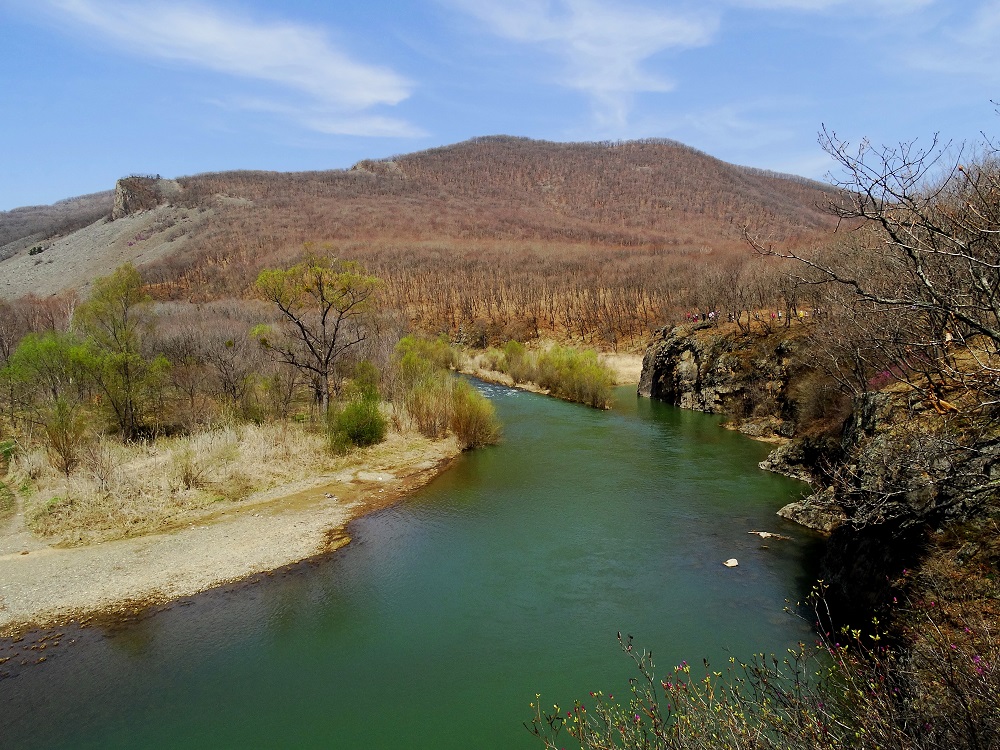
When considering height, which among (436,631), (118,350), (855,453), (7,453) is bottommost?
(436,631)

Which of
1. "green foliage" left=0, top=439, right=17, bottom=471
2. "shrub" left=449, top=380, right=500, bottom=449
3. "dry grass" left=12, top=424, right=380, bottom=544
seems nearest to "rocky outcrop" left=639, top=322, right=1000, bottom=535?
"shrub" left=449, top=380, right=500, bottom=449

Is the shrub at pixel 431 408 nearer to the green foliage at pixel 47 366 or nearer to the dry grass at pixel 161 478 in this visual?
the dry grass at pixel 161 478

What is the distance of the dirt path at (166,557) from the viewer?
36.8ft

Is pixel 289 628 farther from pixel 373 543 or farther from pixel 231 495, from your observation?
pixel 231 495

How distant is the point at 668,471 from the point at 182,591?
14.6 meters

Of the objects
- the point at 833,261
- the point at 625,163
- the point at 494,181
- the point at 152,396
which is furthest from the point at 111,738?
the point at 625,163

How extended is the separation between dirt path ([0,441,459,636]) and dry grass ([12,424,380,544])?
573 mm

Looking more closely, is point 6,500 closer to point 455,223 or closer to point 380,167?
point 455,223

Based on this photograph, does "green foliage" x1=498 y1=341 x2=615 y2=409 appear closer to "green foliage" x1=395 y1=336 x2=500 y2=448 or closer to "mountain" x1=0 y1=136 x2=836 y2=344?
"green foliage" x1=395 y1=336 x2=500 y2=448

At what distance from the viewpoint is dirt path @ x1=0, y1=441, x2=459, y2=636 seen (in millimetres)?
11219

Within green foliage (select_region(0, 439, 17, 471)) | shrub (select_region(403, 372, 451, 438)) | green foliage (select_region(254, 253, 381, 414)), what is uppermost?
green foliage (select_region(254, 253, 381, 414))

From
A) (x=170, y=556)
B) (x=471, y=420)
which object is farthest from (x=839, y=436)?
(x=170, y=556)

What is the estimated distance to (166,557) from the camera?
13047mm

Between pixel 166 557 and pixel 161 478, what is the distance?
418cm
